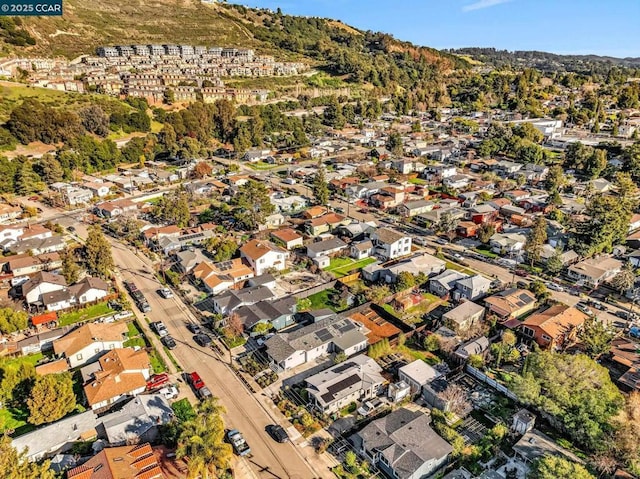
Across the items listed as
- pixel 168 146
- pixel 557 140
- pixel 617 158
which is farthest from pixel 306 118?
pixel 617 158

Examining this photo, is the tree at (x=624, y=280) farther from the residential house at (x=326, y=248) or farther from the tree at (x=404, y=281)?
the residential house at (x=326, y=248)

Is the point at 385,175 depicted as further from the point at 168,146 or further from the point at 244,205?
the point at 168,146

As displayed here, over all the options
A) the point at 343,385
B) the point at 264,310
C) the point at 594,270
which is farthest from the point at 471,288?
the point at 264,310

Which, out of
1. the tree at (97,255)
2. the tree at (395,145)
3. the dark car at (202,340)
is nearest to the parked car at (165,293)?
the tree at (97,255)

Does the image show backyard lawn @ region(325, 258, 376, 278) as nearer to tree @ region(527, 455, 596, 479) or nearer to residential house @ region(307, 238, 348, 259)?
residential house @ region(307, 238, 348, 259)

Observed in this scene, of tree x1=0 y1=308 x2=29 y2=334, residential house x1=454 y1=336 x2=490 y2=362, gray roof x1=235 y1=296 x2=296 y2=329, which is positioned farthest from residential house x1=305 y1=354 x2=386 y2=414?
tree x1=0 y1=308 x2=29 y2=334

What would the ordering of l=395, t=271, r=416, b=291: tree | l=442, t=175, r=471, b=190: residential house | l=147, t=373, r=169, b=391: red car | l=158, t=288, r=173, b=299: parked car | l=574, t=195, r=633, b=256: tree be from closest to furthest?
l=147, t=373, r=169, b=391: red car < l=395, t=271, r=416, b=291: tree < l=158, t=288, r=173, b=299: parked car < l=574, t=195, r=633, b=256: tree < l=442, t=175, r=471, b=190: residential house
